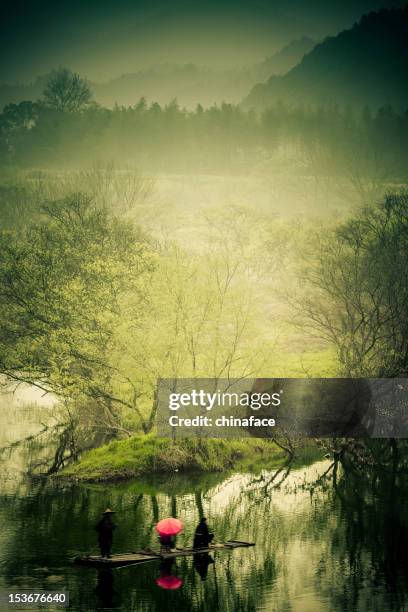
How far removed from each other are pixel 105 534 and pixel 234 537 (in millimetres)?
7789

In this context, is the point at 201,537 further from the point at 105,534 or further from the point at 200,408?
the point at 200,408

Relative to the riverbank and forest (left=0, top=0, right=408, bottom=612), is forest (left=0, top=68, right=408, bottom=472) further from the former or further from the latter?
the riverbank

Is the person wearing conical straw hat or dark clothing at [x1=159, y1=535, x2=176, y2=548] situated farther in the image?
dark clothing at [x1=159, y1=535, x2=176, y2=548]

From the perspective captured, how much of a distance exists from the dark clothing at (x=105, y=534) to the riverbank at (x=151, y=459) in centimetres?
1761

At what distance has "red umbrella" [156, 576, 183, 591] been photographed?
3083 cm

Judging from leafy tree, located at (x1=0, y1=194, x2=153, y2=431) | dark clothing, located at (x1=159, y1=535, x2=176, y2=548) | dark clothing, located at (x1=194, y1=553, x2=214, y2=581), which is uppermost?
leafy tree, located at (x1=0, y1=194, x2=153, y2=431)

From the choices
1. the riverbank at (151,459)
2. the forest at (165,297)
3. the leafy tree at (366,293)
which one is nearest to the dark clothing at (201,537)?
the riverbank at (151,459)

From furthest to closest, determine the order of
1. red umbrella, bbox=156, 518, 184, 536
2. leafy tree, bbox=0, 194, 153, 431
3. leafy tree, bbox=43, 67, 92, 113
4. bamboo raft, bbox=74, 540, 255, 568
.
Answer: leafy tree, bbox=43, 67, 92, 113 → leafy tree, bbox=0, 194, 153, 431 → red umbrella, bbox=156, 518, 184, 536 → bamboo raft, bbox=74, 540, 255, 568

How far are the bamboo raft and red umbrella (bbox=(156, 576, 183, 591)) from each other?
1122mm

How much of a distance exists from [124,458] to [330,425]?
1364 centimetres

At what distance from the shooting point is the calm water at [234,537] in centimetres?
3012

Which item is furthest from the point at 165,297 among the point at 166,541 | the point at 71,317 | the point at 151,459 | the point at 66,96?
the point at 66,96

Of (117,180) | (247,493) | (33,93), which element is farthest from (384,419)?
(33,93)

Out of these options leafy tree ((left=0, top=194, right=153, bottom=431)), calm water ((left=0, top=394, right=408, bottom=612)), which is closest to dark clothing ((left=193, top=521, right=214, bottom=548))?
calm water ((left=0, top=394, right=408, bottom=612))
